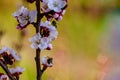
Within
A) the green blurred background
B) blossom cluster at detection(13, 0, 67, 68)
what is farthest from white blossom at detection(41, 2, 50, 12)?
the green blurred background

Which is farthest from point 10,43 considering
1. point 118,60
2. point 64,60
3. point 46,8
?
point 46,8

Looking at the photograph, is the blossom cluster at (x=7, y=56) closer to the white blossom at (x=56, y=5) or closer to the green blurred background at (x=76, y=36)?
the white blossom at (x=56, y=5)

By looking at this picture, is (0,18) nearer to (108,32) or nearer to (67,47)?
(67,47)

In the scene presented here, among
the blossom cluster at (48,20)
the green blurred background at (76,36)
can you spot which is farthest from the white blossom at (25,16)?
the green blurred background at (76,36)

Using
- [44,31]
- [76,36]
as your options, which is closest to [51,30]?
[44,31]

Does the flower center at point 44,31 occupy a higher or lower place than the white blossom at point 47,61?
higher

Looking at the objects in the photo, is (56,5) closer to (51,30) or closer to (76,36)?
(51,30)
